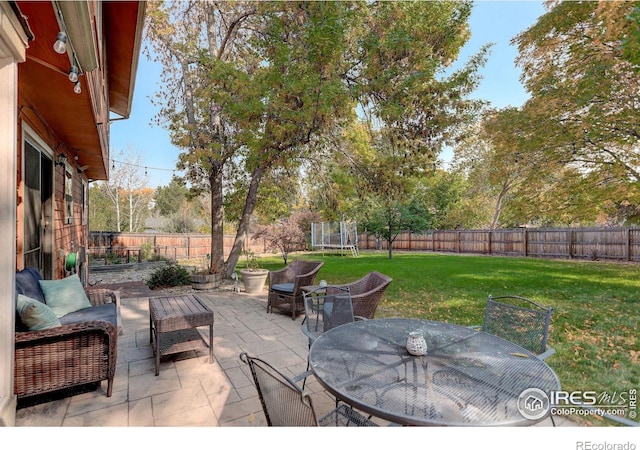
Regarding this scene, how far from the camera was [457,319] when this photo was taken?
4.70 metres

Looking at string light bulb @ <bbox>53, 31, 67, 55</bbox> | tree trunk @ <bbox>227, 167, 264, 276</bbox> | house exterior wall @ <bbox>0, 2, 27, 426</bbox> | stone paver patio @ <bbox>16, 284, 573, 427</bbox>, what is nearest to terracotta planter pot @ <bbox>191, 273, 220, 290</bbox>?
tree trunk @ <bbox>227, 167, 264, 276</bbox>

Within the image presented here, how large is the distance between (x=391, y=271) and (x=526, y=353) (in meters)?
7.83

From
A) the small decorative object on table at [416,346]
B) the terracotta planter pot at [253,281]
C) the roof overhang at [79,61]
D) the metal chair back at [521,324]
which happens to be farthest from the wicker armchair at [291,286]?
the roof overhang at [79,61]

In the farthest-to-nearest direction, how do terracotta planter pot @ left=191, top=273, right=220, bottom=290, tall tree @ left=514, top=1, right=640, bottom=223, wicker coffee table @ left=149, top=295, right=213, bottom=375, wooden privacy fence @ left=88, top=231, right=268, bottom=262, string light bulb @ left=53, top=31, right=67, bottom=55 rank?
wooden privacy fence @ left=88, top=231, right=268, bottom=262 < terracotta planter pot @ left=191, top=273, right=220, bottom=290 < tall tree @ left=514, top=1, right=640, bottom=223 < wicker coffee table @ left=149, top=295, right=213, bottom=375 < string light bulb @ left=53, top=31, right=67, bottom=55

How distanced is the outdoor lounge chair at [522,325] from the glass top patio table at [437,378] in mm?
490

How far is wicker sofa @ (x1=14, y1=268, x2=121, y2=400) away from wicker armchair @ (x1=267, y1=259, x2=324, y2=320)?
8.38 feet

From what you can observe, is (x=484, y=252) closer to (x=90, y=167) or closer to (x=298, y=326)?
(x=298, y=326)

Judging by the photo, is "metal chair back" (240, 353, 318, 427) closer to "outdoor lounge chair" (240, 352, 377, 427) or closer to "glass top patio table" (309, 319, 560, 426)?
"outdoor lounge chair" (240, 352, 377, 427)

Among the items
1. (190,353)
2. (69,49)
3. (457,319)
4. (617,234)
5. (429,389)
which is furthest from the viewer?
(617,234)

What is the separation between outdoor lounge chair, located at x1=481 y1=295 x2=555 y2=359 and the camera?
229cm

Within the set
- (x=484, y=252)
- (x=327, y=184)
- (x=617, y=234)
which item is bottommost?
(x=484, y=252)

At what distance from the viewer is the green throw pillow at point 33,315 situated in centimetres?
222

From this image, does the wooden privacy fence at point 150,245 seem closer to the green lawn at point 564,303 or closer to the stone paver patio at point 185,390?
the green lawn at point 564,303
